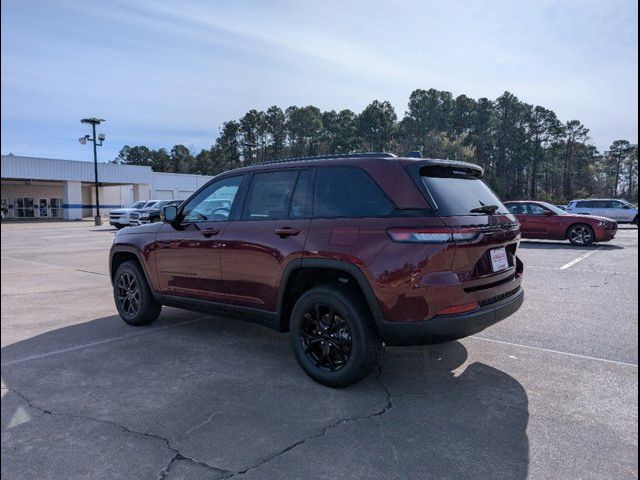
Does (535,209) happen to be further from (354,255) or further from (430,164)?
(354,255)

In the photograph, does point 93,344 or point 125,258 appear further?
point 125,258

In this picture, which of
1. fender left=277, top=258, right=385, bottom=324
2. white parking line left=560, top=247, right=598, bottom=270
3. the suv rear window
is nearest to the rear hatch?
the suv rear window

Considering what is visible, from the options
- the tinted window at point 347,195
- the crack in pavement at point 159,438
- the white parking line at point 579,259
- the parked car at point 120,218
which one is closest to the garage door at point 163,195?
the parked car at point 120,218

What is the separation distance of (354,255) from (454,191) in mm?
982

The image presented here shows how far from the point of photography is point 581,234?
578 inches

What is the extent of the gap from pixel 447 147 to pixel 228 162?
40905 mm

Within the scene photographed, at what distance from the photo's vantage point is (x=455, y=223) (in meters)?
3.34

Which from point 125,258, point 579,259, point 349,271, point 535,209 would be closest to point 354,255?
point 349,271

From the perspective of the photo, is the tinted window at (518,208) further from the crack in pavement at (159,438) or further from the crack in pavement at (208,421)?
the crack in pavement at (159,438)

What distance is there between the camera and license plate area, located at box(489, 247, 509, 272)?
11.8 ft

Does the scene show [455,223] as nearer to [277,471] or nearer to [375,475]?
[375,475]

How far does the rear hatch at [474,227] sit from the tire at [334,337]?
0.81m

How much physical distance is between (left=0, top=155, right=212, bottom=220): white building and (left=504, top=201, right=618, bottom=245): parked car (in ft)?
98.0

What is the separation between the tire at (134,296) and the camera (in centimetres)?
534
